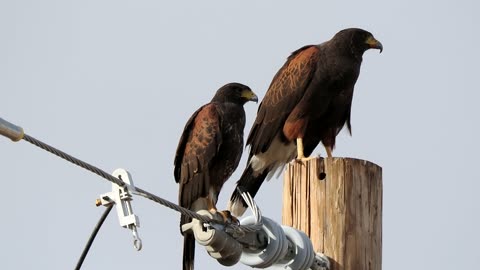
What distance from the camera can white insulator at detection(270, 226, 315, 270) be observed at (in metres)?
6.41

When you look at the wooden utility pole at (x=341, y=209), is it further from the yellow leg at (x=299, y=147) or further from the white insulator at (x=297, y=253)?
the yellow leg at (x=299, y=147)

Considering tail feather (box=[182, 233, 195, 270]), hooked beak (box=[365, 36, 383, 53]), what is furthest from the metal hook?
hooked beak (box=[365, 36, 383, 53])

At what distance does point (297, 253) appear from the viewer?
254 inches

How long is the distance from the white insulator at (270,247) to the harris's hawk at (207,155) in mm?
3032

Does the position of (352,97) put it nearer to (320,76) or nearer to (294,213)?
(320,76)

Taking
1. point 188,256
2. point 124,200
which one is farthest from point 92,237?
point 188,256

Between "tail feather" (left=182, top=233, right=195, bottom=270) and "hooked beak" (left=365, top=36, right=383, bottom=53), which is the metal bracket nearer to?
"tail feather" (left=182, top=233, right=195, bottom=270)

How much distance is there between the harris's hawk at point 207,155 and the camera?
968 centimetres

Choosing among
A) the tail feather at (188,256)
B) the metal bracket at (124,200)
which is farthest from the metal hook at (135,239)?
the tail feather at (188,256)

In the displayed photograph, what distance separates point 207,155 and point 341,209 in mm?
3190

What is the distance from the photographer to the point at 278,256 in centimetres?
643

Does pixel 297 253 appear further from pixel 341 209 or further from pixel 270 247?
pixel 341 209

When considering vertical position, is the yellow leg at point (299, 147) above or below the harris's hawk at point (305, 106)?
below

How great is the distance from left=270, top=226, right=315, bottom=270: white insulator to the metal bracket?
4.05ft
